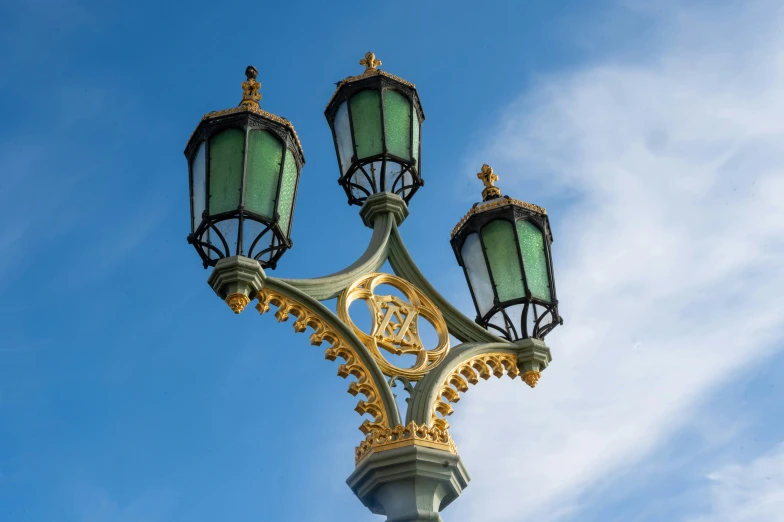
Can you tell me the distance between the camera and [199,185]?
19.0 feet

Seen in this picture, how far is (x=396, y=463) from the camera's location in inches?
198

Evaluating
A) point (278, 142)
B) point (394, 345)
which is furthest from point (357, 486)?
point (278, 142)

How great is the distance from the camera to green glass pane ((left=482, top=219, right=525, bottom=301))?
634 centimetres

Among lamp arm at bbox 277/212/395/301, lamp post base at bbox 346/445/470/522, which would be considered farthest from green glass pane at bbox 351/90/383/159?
lamp post base at bbox 346/445/470/522

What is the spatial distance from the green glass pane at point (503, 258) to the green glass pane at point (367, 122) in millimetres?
895

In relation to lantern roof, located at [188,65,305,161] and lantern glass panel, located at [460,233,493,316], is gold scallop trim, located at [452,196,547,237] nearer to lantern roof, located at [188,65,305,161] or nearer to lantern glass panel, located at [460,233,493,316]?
lantern glass panel, located at [460,233,493,316]

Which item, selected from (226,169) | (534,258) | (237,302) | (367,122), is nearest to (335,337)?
(237,302)

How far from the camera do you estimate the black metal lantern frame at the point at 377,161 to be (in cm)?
665

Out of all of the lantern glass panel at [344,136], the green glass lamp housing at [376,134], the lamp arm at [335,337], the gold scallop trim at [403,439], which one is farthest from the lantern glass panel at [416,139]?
the gold scallop trim at [403,439]

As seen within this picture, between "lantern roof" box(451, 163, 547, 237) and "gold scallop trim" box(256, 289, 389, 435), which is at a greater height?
"lantern roof" box(451, 163, 547, 237)

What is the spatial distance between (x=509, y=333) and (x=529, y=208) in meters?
0.87

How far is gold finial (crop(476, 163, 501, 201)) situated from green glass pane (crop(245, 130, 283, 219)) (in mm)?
1678

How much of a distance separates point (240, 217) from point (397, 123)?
1660mm

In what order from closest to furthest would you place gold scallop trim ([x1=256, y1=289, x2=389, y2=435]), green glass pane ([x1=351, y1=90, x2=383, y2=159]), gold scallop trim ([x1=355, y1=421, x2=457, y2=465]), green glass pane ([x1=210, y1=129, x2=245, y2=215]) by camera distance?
gold scallop trim ([x1=355, y1=421, x2=457, y2=465]) → gold scallop trim ([x1=256, y1=289, x2=389, y2=435]) → green glass pane ([x1=210, y1=129, x2=245, y2=215]) → green glass pane ([x1=351, y1=90, x2=383, y2=159])
